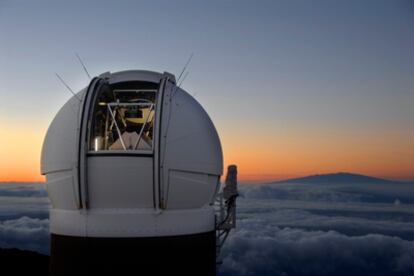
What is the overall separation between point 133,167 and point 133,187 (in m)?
0.49

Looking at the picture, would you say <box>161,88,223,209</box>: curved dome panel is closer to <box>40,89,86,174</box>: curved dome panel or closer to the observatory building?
the observatory building

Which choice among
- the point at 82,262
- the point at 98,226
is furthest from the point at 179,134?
the point at 82,262

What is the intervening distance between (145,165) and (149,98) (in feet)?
13.8

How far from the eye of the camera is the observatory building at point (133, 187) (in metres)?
14.5

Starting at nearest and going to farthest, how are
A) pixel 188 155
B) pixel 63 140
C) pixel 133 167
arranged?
pixel 133 167 → pixel 188 155 → pixel 63 140

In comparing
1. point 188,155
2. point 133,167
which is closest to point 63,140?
point 133,167

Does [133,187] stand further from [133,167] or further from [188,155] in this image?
[188,155]

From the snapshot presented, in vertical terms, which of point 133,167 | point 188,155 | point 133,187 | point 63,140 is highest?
point 63,140

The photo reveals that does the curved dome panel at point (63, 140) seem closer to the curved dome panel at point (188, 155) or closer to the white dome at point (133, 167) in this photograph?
the white dome at point (133, 167)

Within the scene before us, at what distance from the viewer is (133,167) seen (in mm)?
14398

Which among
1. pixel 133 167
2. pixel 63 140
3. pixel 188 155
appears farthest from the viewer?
pixel 63 140

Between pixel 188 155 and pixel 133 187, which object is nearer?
pixel 133 187

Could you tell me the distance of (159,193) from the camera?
14.5m

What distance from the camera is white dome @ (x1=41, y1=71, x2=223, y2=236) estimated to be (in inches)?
570
